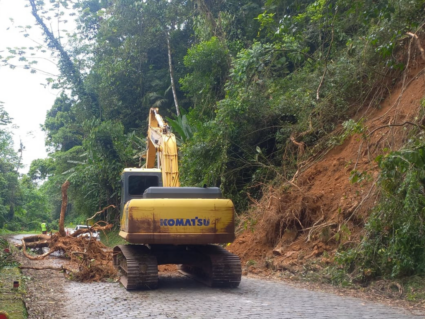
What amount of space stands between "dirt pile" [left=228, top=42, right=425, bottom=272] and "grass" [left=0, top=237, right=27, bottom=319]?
18.4 ft

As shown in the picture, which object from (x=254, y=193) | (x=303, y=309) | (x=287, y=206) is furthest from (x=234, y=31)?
(x=303, y=309)

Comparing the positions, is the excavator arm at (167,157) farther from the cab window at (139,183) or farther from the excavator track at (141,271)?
the excavator track at (141,271)

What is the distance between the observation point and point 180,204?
9.10m

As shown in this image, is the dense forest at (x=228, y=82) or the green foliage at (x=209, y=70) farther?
the green foliage at (x=209, y=70)

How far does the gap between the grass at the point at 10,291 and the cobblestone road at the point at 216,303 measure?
0.69m

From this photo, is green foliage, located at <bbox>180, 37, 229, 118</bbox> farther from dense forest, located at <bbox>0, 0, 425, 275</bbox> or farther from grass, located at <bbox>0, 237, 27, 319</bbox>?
grass, located at <bbox>0, 237, 27, 319</bbox>

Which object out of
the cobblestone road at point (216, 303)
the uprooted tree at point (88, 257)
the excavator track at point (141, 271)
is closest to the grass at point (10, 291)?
the uprooted tree at point (88, 257)

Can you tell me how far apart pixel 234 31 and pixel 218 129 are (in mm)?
9216

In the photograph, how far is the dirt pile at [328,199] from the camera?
10984 mm

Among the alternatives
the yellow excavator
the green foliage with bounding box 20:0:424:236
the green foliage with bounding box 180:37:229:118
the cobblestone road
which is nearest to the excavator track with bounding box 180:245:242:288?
the yellow excavator

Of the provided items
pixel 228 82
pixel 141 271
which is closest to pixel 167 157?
pixel 141 271

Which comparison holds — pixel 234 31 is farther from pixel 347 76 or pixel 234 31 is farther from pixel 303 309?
pixel 303 309

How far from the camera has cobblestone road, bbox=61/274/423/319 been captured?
22.4 ft

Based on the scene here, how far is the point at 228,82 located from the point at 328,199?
6708mm
